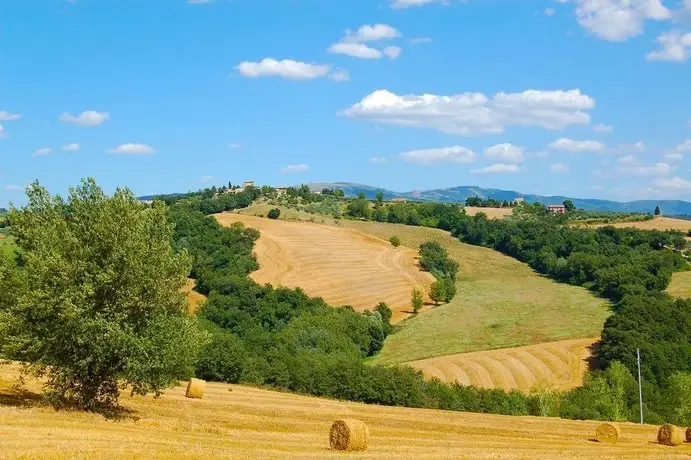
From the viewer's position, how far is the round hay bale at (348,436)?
28.6 meters

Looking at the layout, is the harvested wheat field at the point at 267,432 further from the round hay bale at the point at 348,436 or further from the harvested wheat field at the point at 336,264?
the harvested wheat field at the point at 336,264

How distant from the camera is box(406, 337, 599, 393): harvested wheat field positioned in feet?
254

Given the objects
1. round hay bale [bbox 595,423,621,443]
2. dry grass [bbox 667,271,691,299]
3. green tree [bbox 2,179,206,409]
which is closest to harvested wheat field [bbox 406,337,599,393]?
dry grass [bbox 667,271,691,299]

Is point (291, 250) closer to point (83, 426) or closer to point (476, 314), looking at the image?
point (476, 314)

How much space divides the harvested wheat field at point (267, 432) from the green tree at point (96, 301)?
87.7 inches

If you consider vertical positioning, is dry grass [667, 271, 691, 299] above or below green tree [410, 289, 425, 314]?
above

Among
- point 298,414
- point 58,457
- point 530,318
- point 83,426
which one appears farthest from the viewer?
point 530,318

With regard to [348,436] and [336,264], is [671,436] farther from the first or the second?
[336,264]

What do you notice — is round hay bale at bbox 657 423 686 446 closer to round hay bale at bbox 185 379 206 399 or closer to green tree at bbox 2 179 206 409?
green tree at bbox 2 179 206 409

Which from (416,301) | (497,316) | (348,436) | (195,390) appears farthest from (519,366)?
(348,436)

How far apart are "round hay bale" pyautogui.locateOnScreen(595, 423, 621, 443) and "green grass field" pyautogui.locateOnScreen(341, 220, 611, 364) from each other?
4860cm

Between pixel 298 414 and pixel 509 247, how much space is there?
13657 centimetres

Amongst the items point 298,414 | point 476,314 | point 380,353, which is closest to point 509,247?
point 476,314

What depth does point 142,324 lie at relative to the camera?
2922 centimetres
